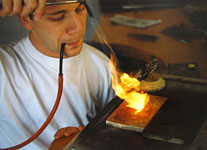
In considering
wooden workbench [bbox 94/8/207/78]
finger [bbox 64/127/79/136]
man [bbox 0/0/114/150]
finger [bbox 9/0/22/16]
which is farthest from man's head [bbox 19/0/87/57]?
wooden workbench [bbox 94/8/207/78]

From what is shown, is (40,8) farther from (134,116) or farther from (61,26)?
(134,116)

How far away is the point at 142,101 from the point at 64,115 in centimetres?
46

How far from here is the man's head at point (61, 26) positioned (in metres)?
1.14

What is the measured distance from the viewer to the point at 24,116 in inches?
49.8

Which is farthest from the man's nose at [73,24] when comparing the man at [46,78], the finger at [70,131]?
the finger at [70,131]

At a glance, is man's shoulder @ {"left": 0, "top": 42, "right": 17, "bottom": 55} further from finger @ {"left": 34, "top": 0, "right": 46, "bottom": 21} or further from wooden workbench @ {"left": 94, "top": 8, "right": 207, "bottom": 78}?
wooden workbench @ {"left": 94, "top": 8, "right": 207, "bottom": 78}

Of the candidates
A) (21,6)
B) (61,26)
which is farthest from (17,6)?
(61,26)

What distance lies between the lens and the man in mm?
1174

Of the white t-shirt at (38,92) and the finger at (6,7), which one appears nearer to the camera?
the finger at (6,7)

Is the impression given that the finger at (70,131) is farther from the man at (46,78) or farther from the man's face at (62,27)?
the man's face at (62,27)

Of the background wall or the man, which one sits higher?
the background wall

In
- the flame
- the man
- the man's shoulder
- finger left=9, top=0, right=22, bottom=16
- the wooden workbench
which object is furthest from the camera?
the wooden workbench

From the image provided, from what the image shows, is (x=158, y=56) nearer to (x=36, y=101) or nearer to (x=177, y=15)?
(x=177, y=15)

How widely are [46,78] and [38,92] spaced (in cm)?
8
